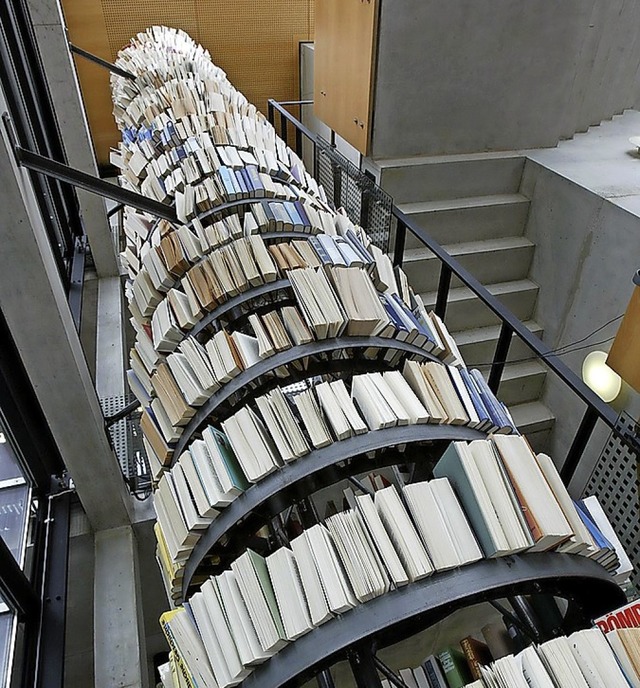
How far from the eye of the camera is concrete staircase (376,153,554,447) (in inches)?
143

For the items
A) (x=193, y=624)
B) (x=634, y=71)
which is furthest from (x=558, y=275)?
(x=193, y=624)

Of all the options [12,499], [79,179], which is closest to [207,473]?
[79,179]

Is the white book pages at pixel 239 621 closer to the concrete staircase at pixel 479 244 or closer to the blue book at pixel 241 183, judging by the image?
the blue book at pixel 241 183

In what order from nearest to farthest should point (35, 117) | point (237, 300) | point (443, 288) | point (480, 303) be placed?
point (237, 300) < point (443, 288) < point (35, 117) < point (480, 303)

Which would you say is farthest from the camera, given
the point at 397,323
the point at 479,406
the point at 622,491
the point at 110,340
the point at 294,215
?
the point at 110,340

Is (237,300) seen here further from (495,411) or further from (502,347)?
(502,347)

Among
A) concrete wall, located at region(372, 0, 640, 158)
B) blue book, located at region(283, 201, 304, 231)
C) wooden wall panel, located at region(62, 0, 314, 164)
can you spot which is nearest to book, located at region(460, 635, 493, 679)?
blue book, located at region(283, 201, 304, 231)

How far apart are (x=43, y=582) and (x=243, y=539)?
1130 millimetres

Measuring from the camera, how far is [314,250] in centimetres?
151

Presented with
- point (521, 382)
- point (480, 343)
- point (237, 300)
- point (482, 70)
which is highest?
point (482, 70)

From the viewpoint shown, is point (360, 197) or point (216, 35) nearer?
point (360, 197)

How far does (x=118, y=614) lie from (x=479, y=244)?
3.14 meters

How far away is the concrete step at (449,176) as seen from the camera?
11.8ft

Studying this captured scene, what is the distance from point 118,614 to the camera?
1.93 m
